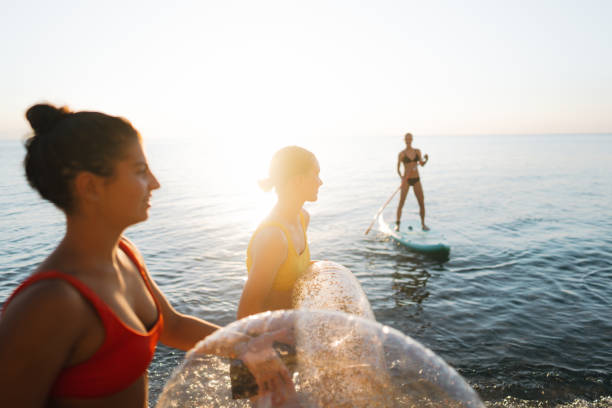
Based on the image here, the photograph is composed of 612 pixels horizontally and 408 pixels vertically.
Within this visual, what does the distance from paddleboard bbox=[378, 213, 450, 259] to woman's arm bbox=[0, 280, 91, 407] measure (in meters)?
10.7

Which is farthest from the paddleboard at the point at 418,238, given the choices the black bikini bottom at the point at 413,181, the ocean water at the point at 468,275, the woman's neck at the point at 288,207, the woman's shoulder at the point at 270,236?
the woman's shoulder at the point at 270,236

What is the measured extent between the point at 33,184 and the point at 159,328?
0.82m

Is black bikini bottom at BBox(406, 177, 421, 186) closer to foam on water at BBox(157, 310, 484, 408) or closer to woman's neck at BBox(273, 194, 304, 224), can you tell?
woman's neck at BBox(273, 194, 304, 224)

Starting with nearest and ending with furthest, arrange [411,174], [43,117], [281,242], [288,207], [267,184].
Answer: [43,117], [281,242], [288,207], [267,184], [411,174]

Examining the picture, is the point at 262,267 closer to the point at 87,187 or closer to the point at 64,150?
the point at 87,187

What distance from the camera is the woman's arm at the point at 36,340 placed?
1.04m

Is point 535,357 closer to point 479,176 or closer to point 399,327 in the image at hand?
point 399,327

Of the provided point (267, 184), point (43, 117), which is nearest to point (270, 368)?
point (43, 117)

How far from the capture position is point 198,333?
205 cm

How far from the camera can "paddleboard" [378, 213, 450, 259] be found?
35.1 feet

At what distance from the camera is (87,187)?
1.37 m

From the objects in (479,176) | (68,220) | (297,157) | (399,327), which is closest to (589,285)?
(399,327)

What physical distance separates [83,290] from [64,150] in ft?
1.66

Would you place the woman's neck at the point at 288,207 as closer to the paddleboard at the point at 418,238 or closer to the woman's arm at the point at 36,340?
the woman's arm at the point at 36,340
